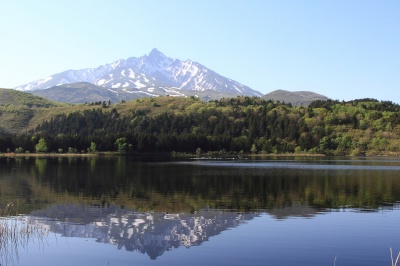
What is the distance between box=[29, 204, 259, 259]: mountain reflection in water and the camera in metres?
36.2

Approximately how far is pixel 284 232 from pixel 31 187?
45.8 m

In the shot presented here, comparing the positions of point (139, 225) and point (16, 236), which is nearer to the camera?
point (16, 236)

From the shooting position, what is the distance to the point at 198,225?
42562mm

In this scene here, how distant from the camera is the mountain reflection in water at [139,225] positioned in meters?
36.2

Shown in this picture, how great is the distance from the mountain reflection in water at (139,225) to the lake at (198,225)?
8 centimetres

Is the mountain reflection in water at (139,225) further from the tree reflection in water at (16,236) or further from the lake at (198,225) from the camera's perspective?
the tree reflection in water at (16,236)

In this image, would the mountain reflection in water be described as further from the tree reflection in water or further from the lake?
the tree reflection in water

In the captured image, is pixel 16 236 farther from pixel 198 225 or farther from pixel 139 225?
pixel 198 225

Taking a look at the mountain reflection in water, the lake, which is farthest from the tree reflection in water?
the mountain reflection in water

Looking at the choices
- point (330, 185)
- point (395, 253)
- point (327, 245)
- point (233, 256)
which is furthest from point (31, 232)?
point (330, 185)

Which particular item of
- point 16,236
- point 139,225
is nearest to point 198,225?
point 139,225

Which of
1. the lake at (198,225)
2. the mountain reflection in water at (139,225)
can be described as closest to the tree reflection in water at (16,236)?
the lake at (198,225)

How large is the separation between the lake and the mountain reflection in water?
0.27 feet

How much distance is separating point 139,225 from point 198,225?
4.94 metres
